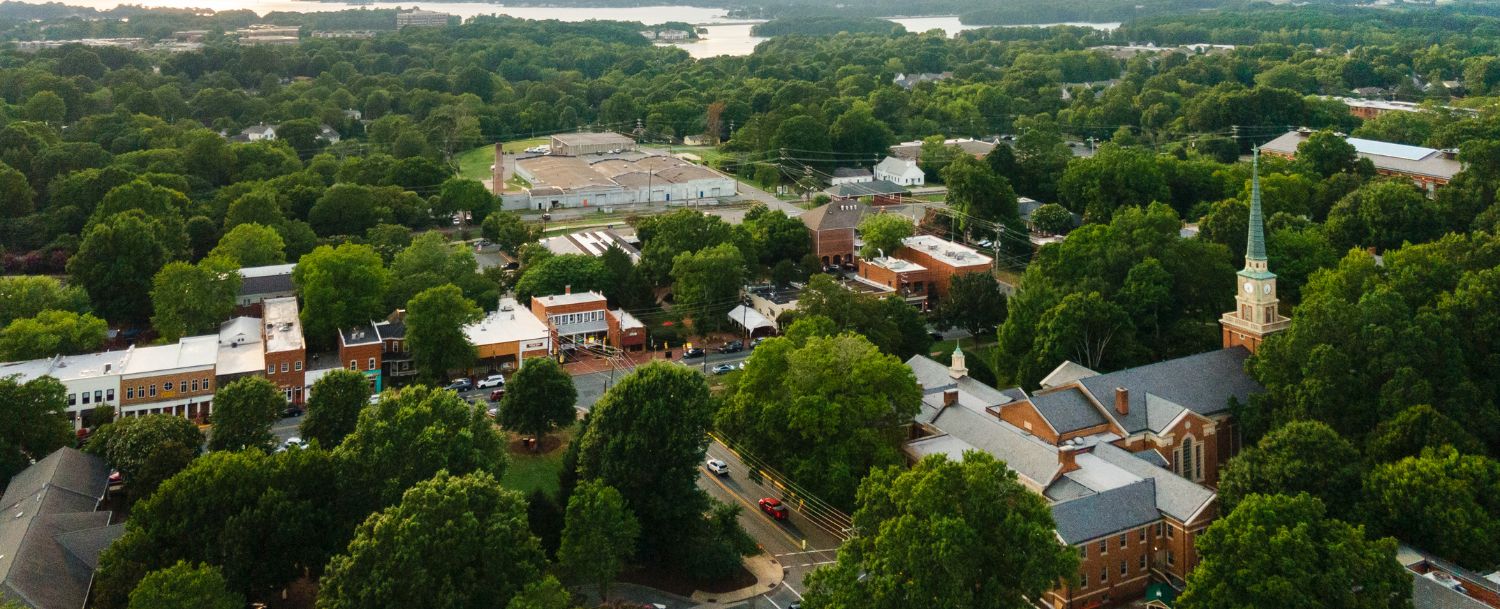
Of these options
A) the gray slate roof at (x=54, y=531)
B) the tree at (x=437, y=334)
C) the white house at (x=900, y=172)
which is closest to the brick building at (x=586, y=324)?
the tree at (x=437, y=334)

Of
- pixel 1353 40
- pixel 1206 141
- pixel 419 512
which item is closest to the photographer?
pixel 419 512

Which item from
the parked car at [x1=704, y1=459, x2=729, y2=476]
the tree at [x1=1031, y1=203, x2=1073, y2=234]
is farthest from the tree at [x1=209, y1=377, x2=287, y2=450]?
the tree at [x1=1031, y1=203, x2=1073, y2=234]

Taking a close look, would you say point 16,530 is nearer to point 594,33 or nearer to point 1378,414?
point 1378,414

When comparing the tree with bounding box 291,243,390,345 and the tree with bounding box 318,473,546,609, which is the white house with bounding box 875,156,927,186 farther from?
the tree with bounding box 318,473,546,609

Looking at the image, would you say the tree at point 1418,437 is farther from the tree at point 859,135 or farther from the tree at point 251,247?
the tree at point 859,135

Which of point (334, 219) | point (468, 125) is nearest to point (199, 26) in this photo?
point (468, 125)

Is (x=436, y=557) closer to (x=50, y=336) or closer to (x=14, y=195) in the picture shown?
(x=50, y=336)
